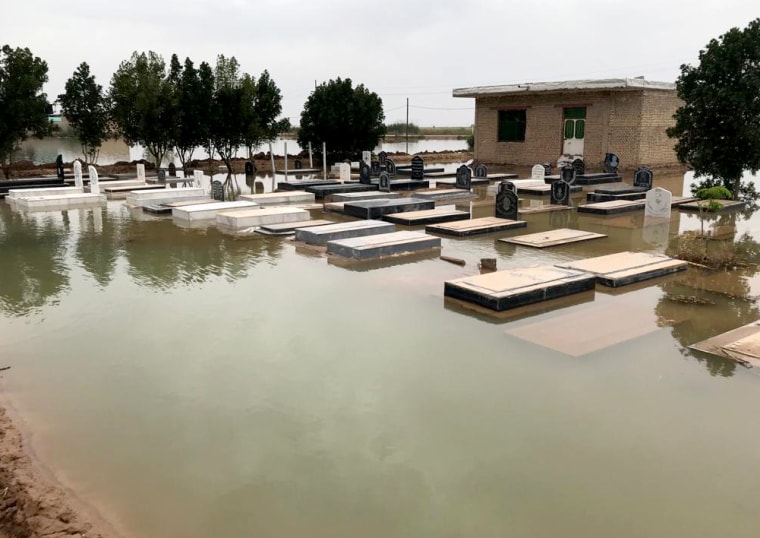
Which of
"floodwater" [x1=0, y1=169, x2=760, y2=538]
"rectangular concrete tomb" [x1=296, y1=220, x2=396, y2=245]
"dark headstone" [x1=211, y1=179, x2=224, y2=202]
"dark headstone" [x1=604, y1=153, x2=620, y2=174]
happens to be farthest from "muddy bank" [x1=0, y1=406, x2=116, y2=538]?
"dark headstone" [x1=604, y1=153, x2=620, y2=174]

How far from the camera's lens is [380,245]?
36.1 feet

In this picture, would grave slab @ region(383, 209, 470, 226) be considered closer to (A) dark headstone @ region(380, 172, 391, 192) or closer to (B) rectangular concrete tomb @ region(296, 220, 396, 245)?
(B) rectangular concrete tomb @ region(296, 220, 396, 245)

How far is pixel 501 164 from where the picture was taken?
3278 centimetres

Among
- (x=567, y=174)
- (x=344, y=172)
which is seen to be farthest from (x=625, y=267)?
(x=344, y=172)

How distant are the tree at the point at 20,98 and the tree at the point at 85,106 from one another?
133 inches

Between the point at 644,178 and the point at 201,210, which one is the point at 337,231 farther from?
the point at 644,178

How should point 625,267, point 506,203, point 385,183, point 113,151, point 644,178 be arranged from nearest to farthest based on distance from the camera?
1. point 625,267
2. point 506,203
3. point 644,178
4. point 385,183
5. point 113,151

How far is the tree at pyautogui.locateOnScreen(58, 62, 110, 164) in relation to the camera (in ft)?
92.2

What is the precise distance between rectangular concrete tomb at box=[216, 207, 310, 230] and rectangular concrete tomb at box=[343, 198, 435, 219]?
1525 mm

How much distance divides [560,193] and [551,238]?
5765 millimetres

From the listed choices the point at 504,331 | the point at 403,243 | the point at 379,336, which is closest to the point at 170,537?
the point at 379,336

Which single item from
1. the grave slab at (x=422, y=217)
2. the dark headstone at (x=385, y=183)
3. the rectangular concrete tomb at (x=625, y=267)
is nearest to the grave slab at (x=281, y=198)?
the dark headstone at (x=385, y=183)

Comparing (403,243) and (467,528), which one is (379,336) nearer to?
(467,528)

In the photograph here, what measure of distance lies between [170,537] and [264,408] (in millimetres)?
1612
